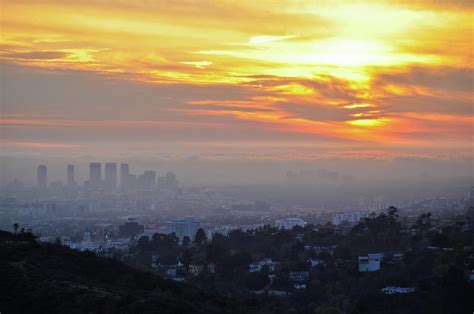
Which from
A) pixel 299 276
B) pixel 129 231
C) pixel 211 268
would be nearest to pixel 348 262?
pixel 299 276

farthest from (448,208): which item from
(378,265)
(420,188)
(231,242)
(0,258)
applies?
(0,258)

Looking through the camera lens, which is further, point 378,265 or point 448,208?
point 448,208

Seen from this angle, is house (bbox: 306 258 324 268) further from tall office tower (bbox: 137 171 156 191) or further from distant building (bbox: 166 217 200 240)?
tall office tower (bbox: 137 171 156 191)

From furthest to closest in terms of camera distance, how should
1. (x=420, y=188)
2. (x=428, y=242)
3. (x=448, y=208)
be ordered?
(x=420, y=188) → (x=448, y=208) → (x=428, y=242)

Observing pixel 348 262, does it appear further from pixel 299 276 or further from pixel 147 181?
pixel 147 181

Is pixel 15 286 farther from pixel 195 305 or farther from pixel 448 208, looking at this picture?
pixel 448 208

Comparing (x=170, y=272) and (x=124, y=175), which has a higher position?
(x=124, y=175)

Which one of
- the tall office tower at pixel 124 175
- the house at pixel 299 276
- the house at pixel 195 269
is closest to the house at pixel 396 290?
the house at pixel 299 276
